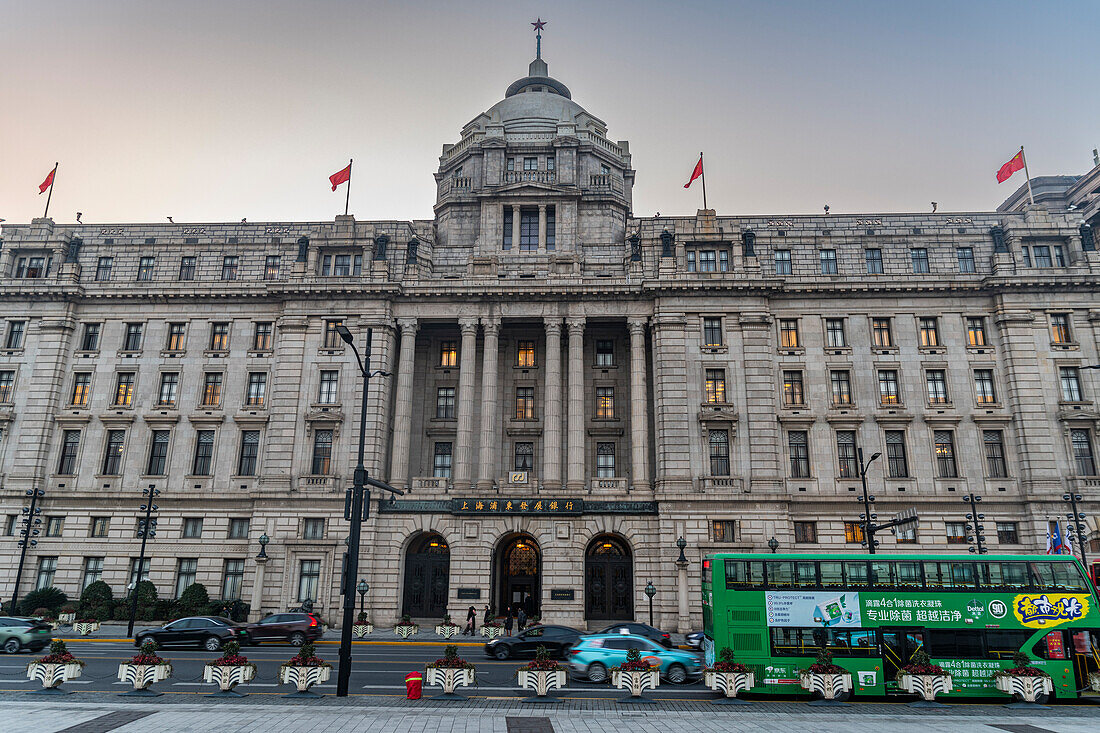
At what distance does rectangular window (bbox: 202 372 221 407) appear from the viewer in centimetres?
4759

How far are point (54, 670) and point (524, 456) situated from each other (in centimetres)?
2978

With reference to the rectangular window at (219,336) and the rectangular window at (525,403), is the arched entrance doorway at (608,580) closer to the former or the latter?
the rectangular window at (525,403)

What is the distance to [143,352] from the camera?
159ft

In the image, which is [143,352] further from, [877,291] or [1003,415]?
[1003,415]

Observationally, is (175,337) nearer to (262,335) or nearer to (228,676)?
(262,335)

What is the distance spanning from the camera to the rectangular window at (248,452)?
46.1 meters

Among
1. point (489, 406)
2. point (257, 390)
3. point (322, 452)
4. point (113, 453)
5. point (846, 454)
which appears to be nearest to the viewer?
point (846, 454)

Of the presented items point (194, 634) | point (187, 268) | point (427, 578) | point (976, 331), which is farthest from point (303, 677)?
point (976, 331)

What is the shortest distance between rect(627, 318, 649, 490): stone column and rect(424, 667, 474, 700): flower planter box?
22244 millimetres

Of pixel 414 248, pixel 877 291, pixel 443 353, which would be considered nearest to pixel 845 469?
pixel 877 291

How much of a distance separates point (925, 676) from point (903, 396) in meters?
27.4

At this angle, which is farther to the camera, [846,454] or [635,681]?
[846,454]

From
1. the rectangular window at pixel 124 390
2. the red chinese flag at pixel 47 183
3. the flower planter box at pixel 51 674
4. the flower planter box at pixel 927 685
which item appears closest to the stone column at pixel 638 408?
the flower planter box at pixel 927 685

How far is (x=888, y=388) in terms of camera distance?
45.6 metres
